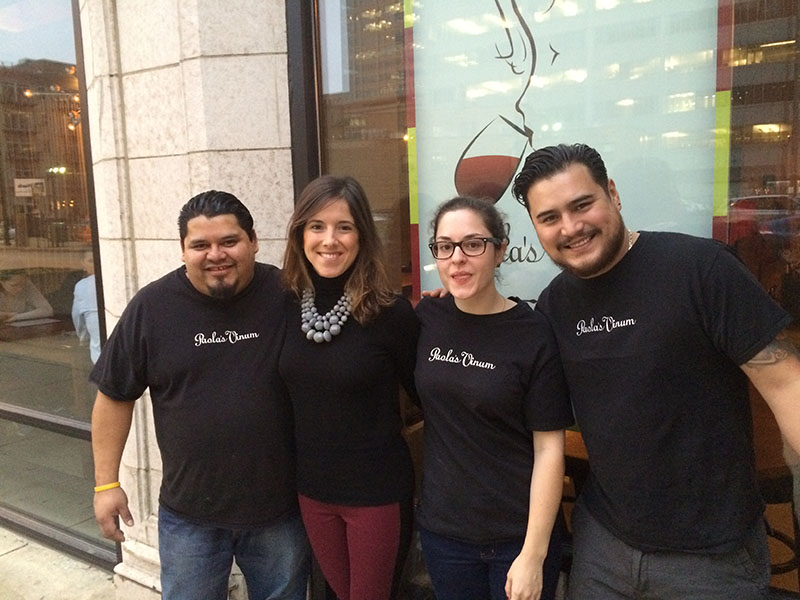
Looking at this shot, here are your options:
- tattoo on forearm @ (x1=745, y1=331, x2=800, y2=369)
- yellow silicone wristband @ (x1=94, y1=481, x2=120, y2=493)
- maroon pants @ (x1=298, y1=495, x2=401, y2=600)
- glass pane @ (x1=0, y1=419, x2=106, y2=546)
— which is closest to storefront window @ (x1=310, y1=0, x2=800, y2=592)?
tattoo on forearm @ (x1=745, y1=331, x2=800, y2=369)

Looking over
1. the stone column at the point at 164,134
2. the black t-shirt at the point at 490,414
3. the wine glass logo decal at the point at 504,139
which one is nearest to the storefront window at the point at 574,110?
the wine glass logo decal at the point at 504,139

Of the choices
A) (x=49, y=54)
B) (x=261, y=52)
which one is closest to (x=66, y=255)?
(x=49, y=54)

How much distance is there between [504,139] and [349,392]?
54.8 inches

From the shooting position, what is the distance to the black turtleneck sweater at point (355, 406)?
229 centimetres

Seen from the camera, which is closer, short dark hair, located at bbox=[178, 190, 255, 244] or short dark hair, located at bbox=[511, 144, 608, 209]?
short dark hair, located at bbox=[511, 144, 608, 209]

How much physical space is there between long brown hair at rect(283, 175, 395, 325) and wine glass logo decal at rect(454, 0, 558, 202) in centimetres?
77

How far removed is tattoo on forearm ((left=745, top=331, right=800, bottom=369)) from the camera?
5.53 ft

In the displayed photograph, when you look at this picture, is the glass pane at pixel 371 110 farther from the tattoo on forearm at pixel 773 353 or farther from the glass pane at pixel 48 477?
the glass pane at pixel 48 477

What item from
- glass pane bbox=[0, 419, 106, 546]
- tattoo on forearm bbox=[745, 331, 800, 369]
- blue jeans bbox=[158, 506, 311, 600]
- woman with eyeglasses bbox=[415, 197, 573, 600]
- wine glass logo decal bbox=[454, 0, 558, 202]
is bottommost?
glass pane bbox=[0, 419, 106, 546]

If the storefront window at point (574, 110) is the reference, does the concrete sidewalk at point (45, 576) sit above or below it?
below

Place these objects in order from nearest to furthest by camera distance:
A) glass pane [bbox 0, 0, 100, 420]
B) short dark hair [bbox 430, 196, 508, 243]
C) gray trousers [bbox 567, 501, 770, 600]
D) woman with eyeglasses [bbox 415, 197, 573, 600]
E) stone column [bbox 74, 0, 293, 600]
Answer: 1. gray trousers [bbox 567, 501, 770, 600]
2. woman with eyeglasses [bbox 415, 197, 573, 600]
3. short dark hair [bbox 430, 196, 508, 243]
4. stone column [bbox 74, 0, 293, 600]
5. glass pane [bbox 0, 0, 100, 420]

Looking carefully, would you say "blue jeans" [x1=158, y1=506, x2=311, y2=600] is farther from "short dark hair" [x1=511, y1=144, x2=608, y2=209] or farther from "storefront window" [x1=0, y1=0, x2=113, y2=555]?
"storefront window" [x1=0, y1=0, x2=113, y2=555]

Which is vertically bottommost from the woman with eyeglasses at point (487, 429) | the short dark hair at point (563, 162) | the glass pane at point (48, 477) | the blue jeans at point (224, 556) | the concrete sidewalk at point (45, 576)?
the concrete sidewalk at point (45, 576)

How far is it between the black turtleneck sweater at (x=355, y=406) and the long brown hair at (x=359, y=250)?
0.06 meters
